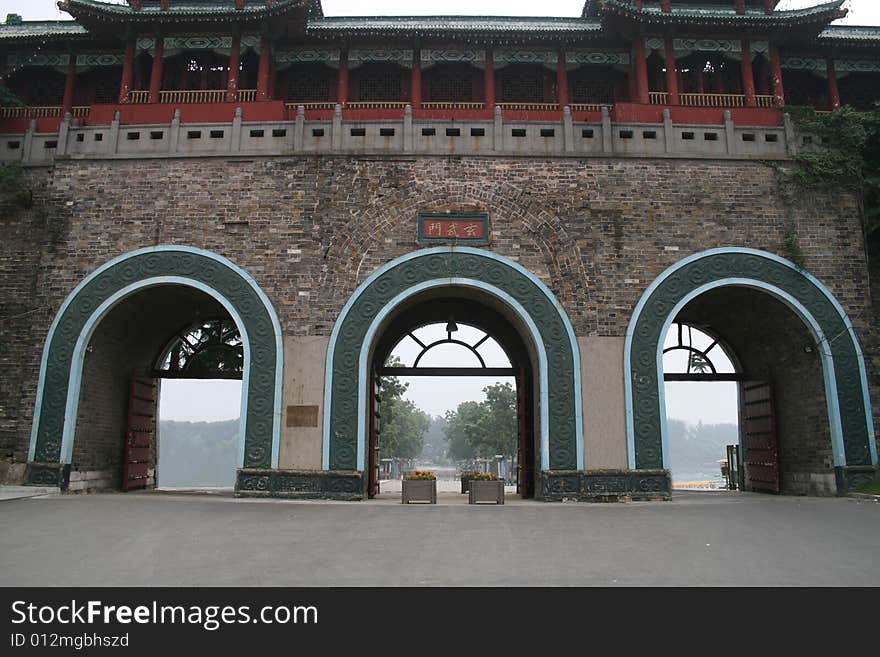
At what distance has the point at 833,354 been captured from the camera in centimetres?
1141

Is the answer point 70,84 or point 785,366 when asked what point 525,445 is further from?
point 70,84

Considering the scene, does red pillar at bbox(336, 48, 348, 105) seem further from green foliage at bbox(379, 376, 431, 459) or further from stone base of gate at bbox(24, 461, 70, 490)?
green foliage at bbox(379, 376, 431, 459)

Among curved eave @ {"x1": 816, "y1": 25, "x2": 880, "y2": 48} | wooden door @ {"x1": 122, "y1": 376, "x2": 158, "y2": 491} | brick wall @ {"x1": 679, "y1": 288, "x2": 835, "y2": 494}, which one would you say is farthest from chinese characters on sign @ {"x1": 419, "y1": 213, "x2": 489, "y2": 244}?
curved eave @ {"x1": 816, "y1": 25, "x2": 880, "y2": 48}

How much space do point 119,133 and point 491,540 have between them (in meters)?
10.2

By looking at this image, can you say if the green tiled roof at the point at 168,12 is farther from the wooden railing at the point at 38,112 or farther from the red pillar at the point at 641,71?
the red pillar at the point at 641,71

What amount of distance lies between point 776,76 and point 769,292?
4.77 meters

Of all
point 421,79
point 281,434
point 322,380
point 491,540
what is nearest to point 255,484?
point 281,434

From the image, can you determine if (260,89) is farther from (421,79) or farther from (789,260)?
(789,260)

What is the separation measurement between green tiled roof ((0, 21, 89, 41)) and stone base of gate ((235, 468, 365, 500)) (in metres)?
10.0

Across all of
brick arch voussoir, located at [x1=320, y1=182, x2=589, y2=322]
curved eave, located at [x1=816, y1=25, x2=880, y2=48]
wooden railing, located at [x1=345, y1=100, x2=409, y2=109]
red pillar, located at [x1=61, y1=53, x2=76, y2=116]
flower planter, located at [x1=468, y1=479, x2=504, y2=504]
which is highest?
curved eave, located at [x1=816, y1=25, x2=880, y2=48]

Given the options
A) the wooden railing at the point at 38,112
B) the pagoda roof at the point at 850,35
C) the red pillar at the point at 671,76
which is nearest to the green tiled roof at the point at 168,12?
the wooden railing at the point at 38,112

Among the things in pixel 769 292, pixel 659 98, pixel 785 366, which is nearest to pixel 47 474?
pixel 769 292

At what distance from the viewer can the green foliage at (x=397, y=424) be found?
3070cm

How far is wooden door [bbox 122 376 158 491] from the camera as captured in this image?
42.8ft
